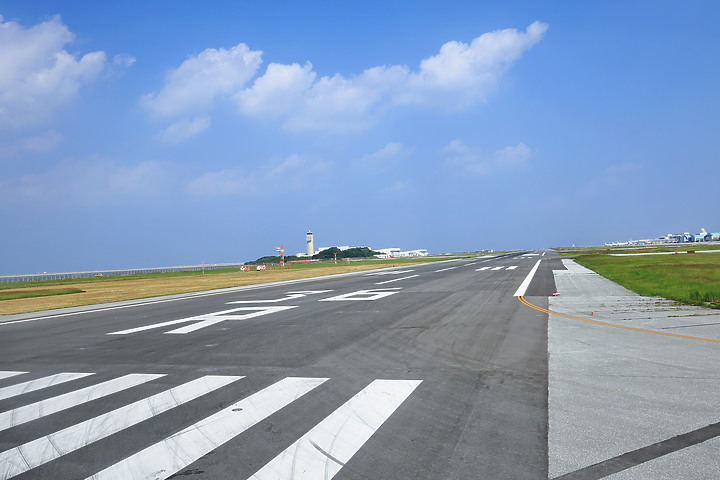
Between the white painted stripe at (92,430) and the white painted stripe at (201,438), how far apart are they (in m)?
0.74

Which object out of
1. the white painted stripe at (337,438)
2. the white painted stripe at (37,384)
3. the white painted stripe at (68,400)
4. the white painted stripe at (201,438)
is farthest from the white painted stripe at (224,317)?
the white painted stripe at (337,438)

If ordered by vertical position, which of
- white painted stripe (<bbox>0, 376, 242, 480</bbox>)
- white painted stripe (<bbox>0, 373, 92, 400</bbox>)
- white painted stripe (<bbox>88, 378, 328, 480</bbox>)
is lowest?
white painted stripe (<bbox>88, 378, 328, 480</bbox>)

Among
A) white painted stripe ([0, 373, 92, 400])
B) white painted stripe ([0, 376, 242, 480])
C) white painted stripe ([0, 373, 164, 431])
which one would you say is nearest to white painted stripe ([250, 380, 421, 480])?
white painted stripe ([0, 376, 242, 480])

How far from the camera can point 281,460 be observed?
4.08 meters

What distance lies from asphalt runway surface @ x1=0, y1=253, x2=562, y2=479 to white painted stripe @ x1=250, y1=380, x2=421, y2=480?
20 mm

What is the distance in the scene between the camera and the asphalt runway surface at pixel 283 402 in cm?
407

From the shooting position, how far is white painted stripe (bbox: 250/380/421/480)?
3.88 m

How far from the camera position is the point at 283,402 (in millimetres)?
5742

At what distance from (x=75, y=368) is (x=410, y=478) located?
6.91 metres

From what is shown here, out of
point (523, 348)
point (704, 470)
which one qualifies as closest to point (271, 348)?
point (523, 348)

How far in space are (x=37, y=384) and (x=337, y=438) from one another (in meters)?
5.27

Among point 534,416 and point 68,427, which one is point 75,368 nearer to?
point 68,427

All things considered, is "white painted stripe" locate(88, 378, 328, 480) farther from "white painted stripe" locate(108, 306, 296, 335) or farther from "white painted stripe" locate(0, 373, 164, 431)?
"white painted stripe" locate(108, 306, 296, 335)

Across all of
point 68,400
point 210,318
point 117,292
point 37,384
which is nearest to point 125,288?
point 117,292
